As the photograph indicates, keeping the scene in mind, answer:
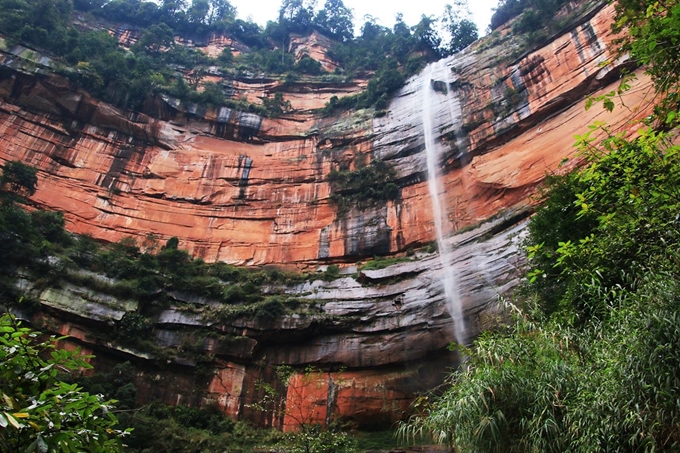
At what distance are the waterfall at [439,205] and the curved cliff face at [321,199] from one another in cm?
20

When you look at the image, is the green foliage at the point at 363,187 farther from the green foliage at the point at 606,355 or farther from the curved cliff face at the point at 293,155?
the green foliage at the point at 606,355

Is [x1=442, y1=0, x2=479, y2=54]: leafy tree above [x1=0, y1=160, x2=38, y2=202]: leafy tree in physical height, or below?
above

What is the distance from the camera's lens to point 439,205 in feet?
62.5

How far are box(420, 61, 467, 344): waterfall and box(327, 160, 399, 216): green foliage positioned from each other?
1.80m

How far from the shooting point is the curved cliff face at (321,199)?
1454cm

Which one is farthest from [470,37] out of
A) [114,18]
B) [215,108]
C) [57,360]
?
[57,360]

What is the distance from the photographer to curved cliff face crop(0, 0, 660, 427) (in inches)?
572

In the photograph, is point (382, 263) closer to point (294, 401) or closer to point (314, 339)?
point (314, 339)

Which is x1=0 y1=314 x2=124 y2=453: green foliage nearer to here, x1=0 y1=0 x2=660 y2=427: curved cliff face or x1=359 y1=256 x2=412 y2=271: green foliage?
x1=0 y1=0 x2=660 y2=427: curved cliff face

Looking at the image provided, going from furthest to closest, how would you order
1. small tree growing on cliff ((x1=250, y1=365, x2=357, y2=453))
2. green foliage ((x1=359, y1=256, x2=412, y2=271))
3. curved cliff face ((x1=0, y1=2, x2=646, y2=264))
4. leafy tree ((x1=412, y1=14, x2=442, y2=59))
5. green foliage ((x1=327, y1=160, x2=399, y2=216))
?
leafy tree ((x1=412, y1=14, x2=442, y2=59)), green foliage ((x1=327, y1=160, x2=399, y2=216)), curved cliff face ((x1=0, y1=2, x2=646, y2=264)), green foliage ((x1=359, y1=256, x2=412, y2=271)), small tree growing on cliff ((x1=250, y1=365, x2=357, y2=453))

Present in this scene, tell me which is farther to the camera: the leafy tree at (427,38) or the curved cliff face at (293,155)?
the leafy tree at (427,38)

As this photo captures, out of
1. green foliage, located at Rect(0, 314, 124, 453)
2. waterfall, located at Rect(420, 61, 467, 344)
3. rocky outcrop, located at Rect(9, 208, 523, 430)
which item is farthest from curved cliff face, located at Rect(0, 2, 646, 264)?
green foliage, located at Rect(0, 314, 124, 453)

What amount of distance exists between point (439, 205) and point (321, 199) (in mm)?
→ 5635

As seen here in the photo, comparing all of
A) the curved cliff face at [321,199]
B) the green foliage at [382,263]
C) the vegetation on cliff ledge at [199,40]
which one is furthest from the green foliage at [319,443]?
the vegetation on cliff ledge at [199,40]
